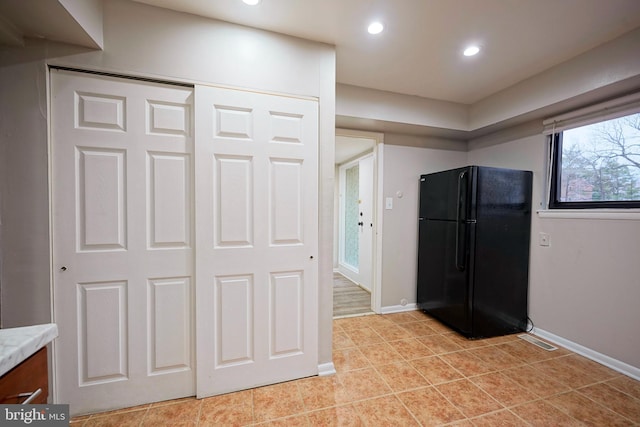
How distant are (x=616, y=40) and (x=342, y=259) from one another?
4247 mm

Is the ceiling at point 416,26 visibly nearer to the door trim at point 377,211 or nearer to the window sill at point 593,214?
the door trim at point 377,211

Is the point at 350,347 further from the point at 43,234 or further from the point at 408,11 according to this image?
the point at 408,11

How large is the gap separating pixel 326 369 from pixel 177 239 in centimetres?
140

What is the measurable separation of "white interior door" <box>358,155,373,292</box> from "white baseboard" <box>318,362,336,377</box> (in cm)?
196

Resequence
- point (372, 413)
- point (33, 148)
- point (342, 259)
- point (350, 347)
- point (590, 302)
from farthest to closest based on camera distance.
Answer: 1. point (342, 259)
2. point (350, 347)
3. point (590, 302)
4. point (372, 413)
5. point (33, 148)

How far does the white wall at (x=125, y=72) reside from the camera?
4.37 ft

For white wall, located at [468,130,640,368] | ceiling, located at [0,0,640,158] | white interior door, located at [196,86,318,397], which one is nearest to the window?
white wall, located at [468,130,640,368]

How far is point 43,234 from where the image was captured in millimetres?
1366

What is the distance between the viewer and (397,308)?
3.00 meters

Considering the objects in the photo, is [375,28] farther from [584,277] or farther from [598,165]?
[584,277]

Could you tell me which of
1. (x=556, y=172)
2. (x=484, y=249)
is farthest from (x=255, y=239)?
(x=556, y=172)

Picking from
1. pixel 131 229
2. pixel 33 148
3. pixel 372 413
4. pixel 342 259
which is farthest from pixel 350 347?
pixel 342 259

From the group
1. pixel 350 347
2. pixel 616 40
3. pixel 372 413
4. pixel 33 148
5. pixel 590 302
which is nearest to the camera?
pixel 33 148

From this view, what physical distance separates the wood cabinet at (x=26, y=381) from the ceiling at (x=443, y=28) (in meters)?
1.82
